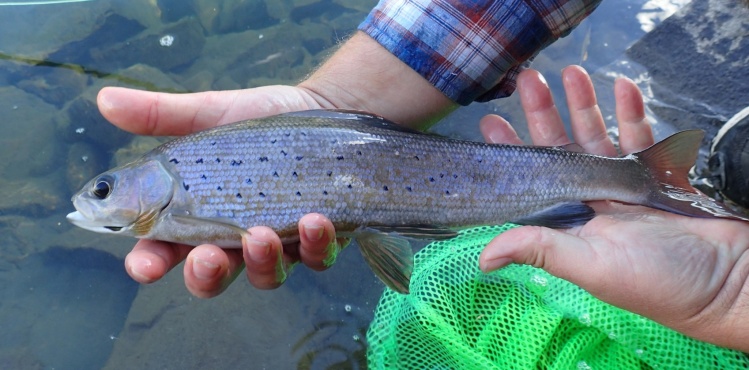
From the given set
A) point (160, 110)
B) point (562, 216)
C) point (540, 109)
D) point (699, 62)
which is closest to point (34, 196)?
point (160, 110)

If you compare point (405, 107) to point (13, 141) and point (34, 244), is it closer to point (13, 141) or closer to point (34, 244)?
point (34, 244)

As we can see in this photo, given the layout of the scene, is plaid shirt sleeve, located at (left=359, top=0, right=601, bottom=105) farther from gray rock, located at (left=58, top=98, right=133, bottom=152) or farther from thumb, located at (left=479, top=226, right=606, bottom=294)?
gray rock, located at (left=58, top=98, right=133, bottom=152)

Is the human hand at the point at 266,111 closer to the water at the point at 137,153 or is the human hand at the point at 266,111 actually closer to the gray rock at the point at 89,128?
the water at the point at 137,153

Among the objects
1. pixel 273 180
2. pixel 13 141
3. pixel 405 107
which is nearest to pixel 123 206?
pixel 273 180

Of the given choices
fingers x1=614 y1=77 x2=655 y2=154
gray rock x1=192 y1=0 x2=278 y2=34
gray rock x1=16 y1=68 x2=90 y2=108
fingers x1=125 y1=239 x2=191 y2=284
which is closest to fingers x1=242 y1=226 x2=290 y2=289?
fingers x1=125 y1=239 x2=191 y2=284

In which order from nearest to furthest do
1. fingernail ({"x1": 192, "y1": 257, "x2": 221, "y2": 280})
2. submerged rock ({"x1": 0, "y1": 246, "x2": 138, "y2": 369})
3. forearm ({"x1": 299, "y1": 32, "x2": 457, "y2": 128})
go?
fingernail ({"x1": 192, "y1": 257, "x2": 221, "y2": 280}) → forearm ({"x1": 299, "y1": 32, "x2": 457, "y2": 128}) → submerged rock ({"x1": 0, "y1": 246, "x2": 138, "y2": 369})

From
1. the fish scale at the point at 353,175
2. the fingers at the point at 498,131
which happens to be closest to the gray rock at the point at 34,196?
the fish scale at the point at 353,175
